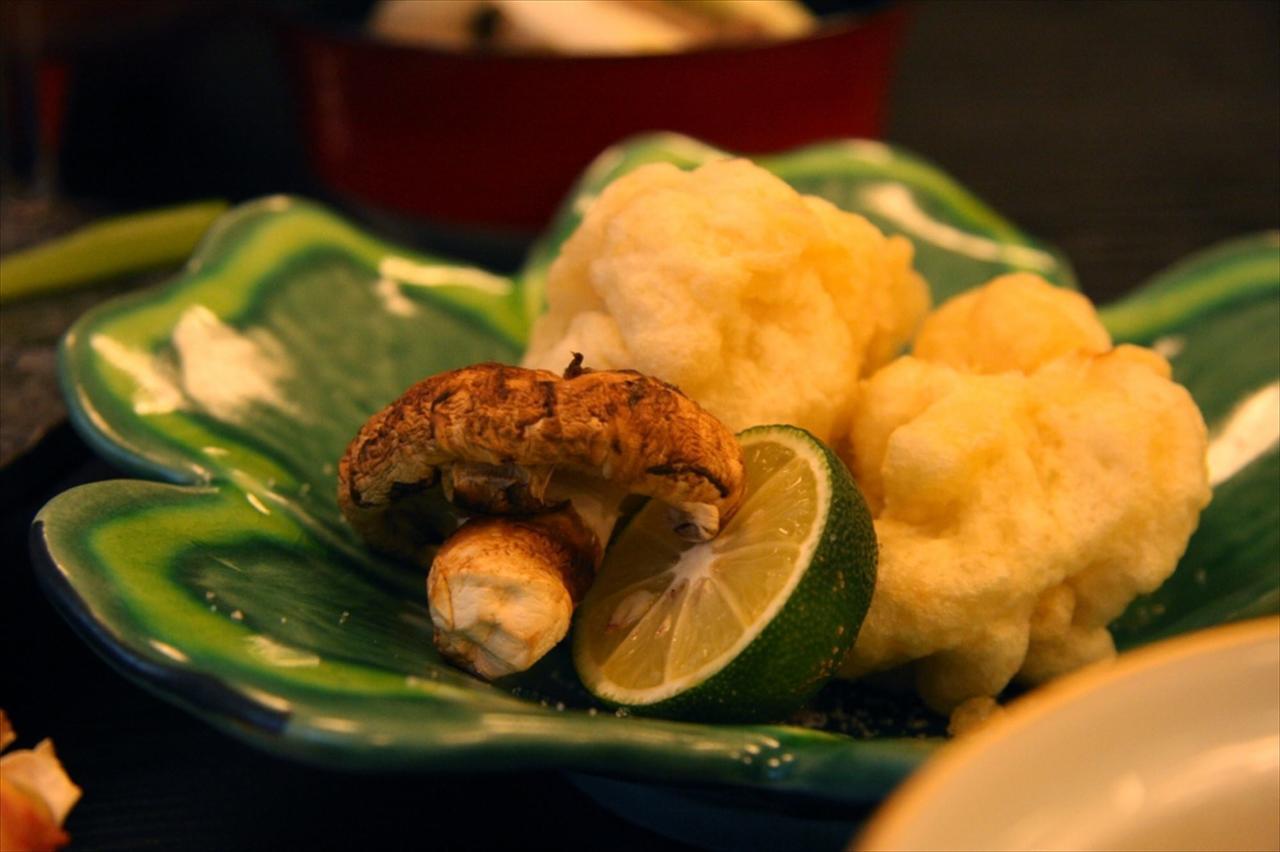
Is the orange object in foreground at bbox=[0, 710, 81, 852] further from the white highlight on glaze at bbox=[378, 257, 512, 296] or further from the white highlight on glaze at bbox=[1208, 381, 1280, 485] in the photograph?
the white highlight on glaze at bbox=[1208, 381, 1280, 485]

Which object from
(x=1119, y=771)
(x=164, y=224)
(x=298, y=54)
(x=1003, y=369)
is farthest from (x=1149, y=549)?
(x=298, y=54)

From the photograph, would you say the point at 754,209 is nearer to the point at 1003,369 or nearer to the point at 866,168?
the point at 1003,369

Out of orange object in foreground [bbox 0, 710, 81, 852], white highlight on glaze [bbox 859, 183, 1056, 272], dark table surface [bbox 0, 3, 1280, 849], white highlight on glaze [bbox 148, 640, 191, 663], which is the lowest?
dark table surface [bbox 0, 3, 1280, 849]

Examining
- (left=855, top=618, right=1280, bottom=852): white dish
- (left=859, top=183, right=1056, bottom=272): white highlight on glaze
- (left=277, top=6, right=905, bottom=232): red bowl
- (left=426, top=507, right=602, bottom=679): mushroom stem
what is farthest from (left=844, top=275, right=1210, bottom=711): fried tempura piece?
(left=277, top=6, right=905, bottom=232): red bowl

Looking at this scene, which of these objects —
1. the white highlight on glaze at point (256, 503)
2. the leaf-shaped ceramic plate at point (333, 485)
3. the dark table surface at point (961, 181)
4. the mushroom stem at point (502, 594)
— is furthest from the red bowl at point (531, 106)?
the mushroom stem at point (502, 594)

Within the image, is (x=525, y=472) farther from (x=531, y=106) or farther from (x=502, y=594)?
(x=531, y=106)

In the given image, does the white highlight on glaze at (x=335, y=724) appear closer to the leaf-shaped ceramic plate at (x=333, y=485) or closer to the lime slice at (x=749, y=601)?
the leaf-shaped ceramic plate at (x=333, y=485)
